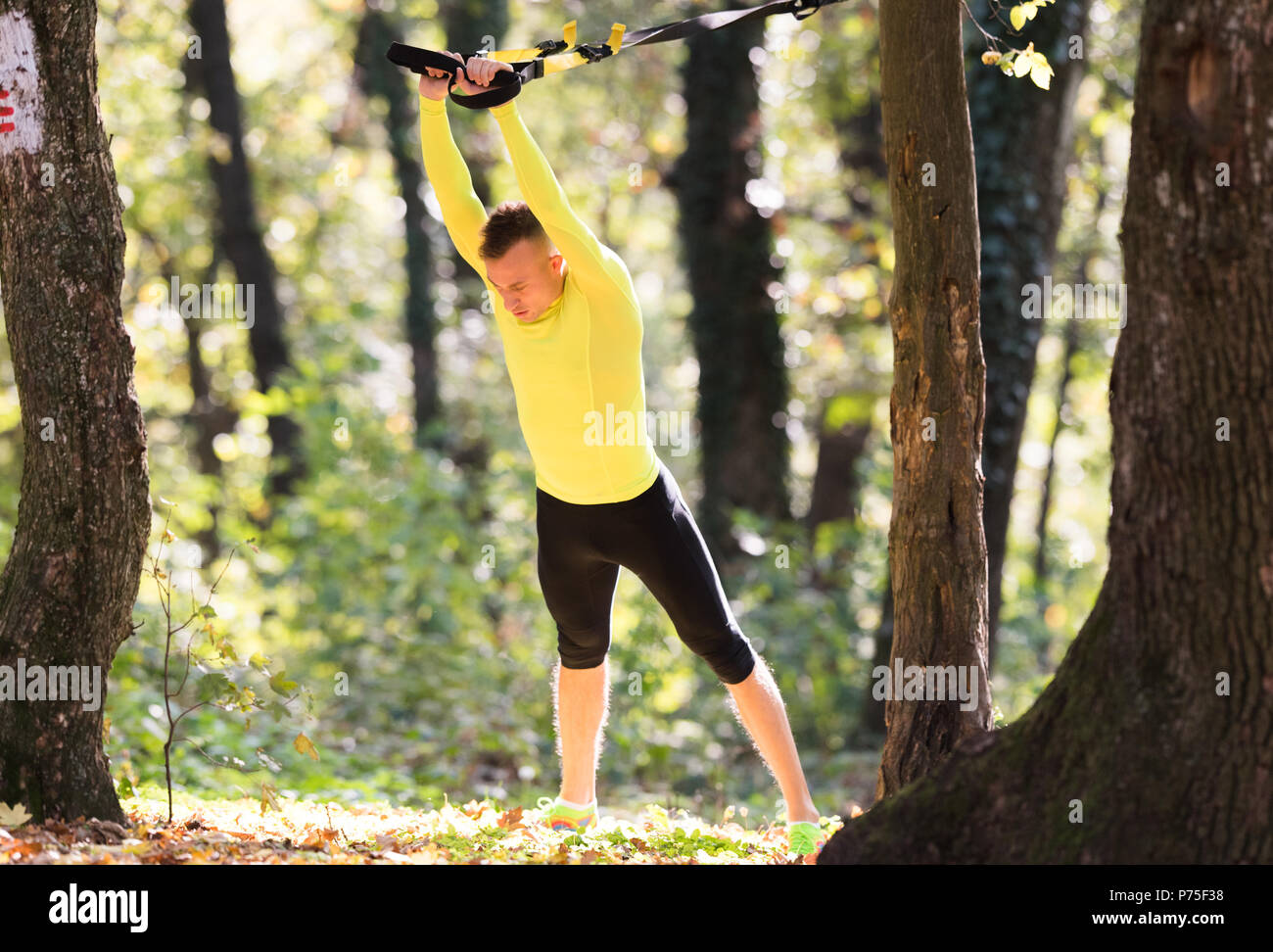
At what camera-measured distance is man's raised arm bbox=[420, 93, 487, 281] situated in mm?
4215

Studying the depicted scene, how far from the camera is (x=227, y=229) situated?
1500 cm

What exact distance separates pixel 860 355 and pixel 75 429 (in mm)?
10566

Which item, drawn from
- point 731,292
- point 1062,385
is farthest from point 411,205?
point 1062,385

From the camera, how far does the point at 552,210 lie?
153 inches

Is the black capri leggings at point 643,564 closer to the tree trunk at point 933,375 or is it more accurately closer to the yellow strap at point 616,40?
the tree trunk at point 933,375

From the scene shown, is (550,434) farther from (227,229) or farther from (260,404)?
(227,229)

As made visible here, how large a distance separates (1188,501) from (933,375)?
4.08ft

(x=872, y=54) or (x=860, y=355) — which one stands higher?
(x=872, y=54)

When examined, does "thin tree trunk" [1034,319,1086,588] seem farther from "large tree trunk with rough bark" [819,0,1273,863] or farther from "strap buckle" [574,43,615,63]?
"strap buckle" [574,43,615,63]

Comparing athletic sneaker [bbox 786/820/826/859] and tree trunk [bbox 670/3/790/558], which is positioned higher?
tree trunk [bbox 670/3/790/558]

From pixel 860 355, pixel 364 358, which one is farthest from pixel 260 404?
pixel 860 355

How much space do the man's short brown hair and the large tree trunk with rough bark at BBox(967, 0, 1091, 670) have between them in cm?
424

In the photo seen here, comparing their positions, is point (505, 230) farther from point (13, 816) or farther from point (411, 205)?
point (411, 205)

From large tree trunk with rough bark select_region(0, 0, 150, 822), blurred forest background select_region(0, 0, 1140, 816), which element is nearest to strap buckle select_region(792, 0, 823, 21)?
large tree trunk with rough bark select_region(0, 0, 150, 822)
